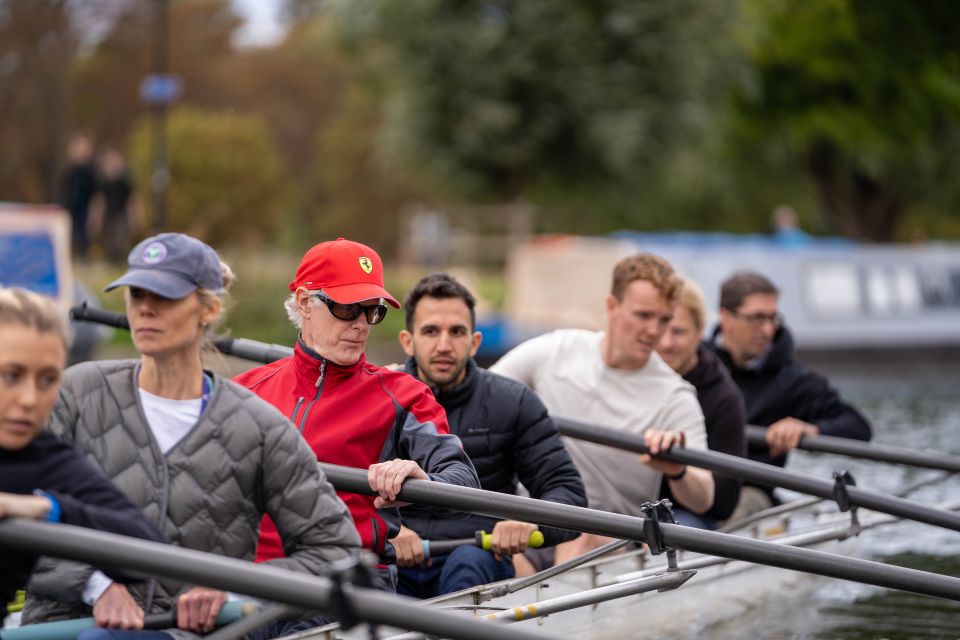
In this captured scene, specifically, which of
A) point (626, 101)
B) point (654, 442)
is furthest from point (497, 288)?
point (654, 442)

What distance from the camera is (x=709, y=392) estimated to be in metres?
7.14

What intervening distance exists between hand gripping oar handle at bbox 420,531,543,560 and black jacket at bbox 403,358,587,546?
103 millimetres

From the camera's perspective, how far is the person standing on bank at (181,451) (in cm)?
377

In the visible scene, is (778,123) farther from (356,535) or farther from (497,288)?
(356,535)

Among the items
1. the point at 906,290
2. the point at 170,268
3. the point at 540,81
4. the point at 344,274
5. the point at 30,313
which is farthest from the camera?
the point at 540,81

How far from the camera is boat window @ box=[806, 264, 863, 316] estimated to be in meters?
20.3

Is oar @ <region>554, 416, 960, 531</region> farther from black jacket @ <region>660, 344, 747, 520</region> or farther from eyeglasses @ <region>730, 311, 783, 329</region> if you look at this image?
eyeglasses @ <region>730, 311, 783, 329</region>

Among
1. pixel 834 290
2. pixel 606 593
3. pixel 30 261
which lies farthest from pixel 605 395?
pixel 834 290

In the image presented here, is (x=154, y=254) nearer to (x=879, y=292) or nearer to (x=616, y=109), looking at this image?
(x=879, y=292)

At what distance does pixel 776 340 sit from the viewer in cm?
805

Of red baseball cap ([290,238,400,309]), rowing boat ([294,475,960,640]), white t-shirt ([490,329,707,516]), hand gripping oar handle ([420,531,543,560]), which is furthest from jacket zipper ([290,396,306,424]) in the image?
white t-shirt ([490,329,707,516])

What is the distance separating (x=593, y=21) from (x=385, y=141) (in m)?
4.96

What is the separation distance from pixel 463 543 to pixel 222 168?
122 feet

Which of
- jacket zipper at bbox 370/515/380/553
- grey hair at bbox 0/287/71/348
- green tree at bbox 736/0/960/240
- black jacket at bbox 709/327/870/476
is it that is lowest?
jacket zipper at bbox 370/515/380/553
